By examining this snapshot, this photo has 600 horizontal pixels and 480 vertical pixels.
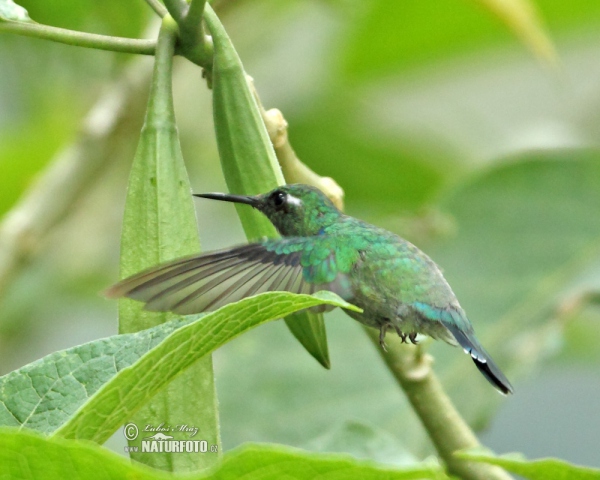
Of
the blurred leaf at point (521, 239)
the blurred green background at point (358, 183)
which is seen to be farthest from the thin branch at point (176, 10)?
the blurred leaf at point (521, 239)

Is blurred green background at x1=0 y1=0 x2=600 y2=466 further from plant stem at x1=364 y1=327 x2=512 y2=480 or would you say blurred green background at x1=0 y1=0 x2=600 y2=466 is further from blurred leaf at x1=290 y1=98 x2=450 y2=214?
plant stem at x1=364 y1=327 x2=512 y2=480

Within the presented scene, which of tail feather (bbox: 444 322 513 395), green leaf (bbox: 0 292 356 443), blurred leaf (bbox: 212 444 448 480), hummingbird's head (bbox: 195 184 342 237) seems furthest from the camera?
tail feather (bbox: 444 322 513 395)

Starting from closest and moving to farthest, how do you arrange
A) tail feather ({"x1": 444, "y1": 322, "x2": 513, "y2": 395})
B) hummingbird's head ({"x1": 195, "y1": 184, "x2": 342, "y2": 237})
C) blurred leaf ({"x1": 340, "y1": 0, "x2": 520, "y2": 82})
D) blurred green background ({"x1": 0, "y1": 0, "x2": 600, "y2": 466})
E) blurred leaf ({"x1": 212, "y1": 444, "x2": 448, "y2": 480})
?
blurred leaf ({"x1": 212, "y1": 444, "x2": 448, "y2": 480}), hummingbird's head ({"x1": 195, "y1": 184, "x2": 342, "y2": 237}), tail feather ({"x1": 444, "y1": 322, "x2": 513, "y2": 395}), blurred green background ({"x1": 0, "y1": 0, "x2": 600, "y2": 466}), blurred leaf ({"x1": 340, "y1": 0, "x2": 520, "y2": 82})

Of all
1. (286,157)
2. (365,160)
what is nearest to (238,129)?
(286,157)

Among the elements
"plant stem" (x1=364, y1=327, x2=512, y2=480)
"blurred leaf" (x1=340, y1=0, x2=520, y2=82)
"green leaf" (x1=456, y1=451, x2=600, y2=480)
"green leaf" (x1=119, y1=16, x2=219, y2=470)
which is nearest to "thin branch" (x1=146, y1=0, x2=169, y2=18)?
"green leaf" (x1=119, y1=16, x2=219, y2=470)

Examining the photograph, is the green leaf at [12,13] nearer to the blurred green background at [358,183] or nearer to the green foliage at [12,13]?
the green foliage at [12,13]

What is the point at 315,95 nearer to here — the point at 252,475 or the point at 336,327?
the point at 336,327
